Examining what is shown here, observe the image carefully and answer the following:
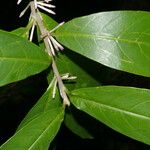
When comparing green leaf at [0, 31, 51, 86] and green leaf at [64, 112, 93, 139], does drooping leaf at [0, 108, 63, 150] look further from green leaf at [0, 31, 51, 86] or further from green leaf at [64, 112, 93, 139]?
green leaf at [64, 112, 93, 139]

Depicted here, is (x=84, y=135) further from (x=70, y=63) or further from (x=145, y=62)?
(x=145, y=62)

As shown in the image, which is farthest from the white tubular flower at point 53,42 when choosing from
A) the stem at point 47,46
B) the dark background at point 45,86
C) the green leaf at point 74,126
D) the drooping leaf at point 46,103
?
the dark background at point 45,86

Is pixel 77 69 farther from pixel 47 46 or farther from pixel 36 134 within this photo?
pixel 36 134

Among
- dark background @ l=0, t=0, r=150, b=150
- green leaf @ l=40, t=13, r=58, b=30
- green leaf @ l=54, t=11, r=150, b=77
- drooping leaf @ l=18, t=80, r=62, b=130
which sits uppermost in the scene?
green leaf @ l=40, t=13, r=58, b=30

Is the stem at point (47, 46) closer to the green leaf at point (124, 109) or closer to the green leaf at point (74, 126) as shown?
the green leaf at point (124, 109)

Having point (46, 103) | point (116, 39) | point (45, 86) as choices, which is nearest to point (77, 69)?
point (46, 103)

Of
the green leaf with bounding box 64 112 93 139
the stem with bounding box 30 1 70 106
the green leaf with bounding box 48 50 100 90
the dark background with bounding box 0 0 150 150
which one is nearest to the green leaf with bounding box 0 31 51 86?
the stem with bounding box 30 1 70 106
